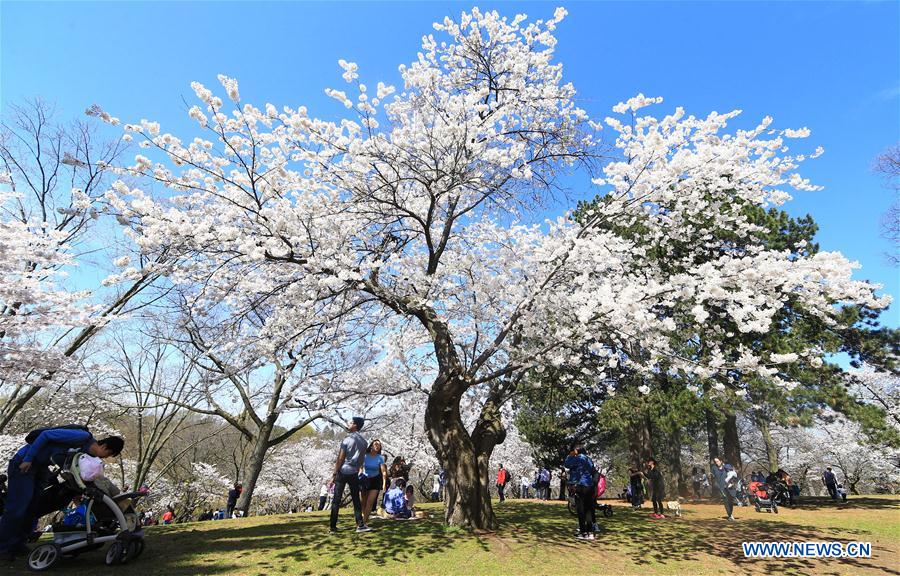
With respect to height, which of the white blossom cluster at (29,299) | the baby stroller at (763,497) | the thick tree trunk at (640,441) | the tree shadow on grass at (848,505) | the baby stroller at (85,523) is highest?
the white blossom cluster at (29,299)

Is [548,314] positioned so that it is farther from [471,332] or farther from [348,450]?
[348,450]

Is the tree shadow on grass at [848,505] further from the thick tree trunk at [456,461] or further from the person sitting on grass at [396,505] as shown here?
the person sitting on grass at [396,505]

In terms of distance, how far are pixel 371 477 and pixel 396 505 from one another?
6.83 ft

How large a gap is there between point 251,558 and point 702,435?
36.8 metres

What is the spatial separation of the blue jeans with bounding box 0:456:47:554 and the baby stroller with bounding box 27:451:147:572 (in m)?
0.12

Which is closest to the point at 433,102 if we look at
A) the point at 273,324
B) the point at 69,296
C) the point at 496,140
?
the point at 496,140

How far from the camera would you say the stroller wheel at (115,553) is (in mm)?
4991

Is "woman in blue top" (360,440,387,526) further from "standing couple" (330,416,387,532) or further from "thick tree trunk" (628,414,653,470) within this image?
"thick tree trunk" (628,414,653,470)

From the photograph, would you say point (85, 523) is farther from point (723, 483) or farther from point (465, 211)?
point (723, 483)

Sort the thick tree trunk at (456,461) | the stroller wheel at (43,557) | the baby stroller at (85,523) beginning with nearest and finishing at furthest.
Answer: the stroller wheel at (43,557), the baby stroller at (85,523), the thick tree trunk at (456,461)

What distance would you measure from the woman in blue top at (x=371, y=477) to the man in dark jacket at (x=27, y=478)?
4082mm

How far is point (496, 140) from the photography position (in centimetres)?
838

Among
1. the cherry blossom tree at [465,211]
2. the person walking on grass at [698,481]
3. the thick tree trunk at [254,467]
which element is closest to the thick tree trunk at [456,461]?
the cherry blossom tree at [465,211]

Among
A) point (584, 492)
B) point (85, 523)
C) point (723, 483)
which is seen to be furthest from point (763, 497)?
point (85, 523)
